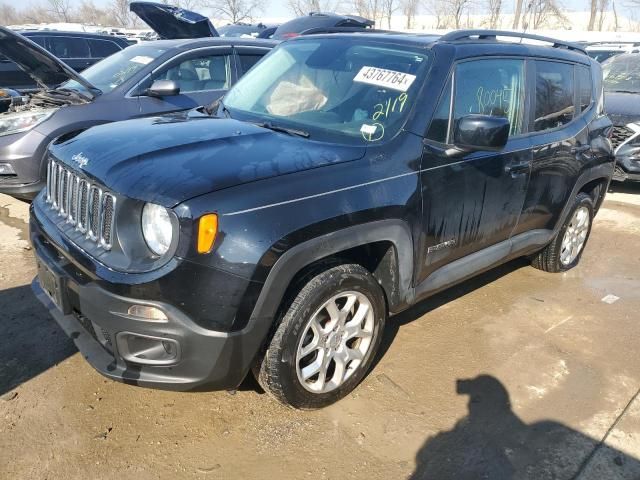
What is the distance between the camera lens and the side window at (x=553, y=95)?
376cm

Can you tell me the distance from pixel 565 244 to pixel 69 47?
34.3ft

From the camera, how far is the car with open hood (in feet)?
15.9

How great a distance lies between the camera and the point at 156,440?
2.60 metres

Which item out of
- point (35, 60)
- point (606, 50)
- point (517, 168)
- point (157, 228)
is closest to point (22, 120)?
point (35, 60)

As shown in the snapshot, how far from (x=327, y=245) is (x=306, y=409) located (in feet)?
2.99

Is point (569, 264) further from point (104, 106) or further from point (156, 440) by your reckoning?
point (104, 106)

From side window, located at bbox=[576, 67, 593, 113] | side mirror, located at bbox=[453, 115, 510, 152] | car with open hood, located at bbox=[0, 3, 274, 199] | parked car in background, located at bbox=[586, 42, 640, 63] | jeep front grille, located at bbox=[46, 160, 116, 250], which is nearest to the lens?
jeep front grille, located at bbox=[46, 160, 116, 250]

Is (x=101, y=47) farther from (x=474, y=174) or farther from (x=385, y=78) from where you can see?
(x=474, y=174)

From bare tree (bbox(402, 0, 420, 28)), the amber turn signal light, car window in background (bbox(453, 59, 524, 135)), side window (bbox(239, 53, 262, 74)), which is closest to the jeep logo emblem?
the amber turn signal light

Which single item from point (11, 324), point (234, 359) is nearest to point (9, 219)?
point (11, 324)

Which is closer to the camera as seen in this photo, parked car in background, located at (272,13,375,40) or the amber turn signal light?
the amber turn signal light

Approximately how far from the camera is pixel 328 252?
2492mm

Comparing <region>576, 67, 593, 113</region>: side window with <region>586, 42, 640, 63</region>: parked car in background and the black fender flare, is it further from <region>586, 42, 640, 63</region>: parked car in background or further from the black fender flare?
<region>586, 42, 640, 63</region>: parked car in background

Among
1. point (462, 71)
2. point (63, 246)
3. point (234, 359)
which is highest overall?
point (462, 71)
